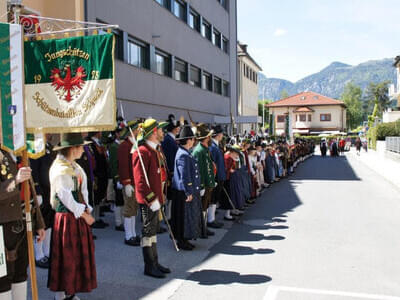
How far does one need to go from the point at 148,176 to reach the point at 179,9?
19.2 meters

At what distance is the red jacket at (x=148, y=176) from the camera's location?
17.6 ft

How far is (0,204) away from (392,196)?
12316mm

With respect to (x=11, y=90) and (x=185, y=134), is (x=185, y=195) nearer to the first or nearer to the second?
(x=185, y=134)

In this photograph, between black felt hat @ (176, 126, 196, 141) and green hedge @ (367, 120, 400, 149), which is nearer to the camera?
black felt hat @ (176, 126, 196, 141)

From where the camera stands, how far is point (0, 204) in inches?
140

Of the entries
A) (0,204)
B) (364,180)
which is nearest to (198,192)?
(0,204)

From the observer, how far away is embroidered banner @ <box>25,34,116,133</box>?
4223mm

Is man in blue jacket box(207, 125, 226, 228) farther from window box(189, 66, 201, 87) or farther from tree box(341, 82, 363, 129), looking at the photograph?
tree box(341, 82, 363, 129)

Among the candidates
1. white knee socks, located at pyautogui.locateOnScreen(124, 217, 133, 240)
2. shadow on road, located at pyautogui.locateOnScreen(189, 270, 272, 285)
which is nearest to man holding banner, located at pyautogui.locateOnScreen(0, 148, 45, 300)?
shadow on road, located at pyautogui.locateOnScreen(189, 270, 272, 285)

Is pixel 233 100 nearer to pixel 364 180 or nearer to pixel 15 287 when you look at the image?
pixel 364 180

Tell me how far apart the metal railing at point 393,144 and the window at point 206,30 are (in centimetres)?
1382

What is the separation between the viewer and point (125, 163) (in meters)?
7.20

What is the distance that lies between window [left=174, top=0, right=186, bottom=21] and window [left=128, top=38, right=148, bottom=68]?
5165 millimetres

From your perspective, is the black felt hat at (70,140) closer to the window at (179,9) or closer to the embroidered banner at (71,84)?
the embroidered banner at (71,84)
